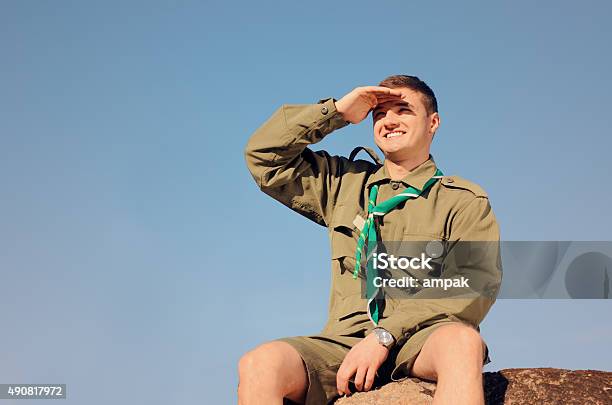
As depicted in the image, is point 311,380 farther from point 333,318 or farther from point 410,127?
point 410,127

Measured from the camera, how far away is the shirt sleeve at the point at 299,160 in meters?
4.99

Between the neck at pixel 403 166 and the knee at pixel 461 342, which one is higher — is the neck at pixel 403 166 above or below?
above

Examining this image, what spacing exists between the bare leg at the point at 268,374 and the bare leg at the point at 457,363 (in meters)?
0.73

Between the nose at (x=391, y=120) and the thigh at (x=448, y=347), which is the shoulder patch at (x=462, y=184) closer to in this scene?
the nose at (x=391, y=120)

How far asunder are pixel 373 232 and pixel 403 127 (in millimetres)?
700

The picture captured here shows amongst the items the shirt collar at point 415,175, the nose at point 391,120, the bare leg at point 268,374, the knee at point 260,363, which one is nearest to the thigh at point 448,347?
the bare leg at point 268,374

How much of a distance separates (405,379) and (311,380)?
0.54 meters

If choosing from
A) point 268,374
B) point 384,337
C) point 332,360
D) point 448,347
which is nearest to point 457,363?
point 448,347

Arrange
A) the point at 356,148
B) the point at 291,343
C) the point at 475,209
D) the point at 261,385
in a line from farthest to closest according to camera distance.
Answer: the point at 356,148 < the point at 475,209 < the point at 291,343 < the point at 261,385

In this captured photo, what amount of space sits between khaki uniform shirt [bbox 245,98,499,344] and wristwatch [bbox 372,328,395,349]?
137 millimetres

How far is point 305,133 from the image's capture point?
4973 millimetres

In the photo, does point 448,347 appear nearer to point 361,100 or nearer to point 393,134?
point 393,134

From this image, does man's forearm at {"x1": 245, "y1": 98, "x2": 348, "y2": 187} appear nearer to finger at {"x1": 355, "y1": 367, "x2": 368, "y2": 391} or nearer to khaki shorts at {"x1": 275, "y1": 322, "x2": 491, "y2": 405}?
khaki shorts at {"x1": 275, "y1": 322, "x2": 491, "y2": 405}

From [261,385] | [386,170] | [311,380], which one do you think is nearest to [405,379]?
[311,380]
